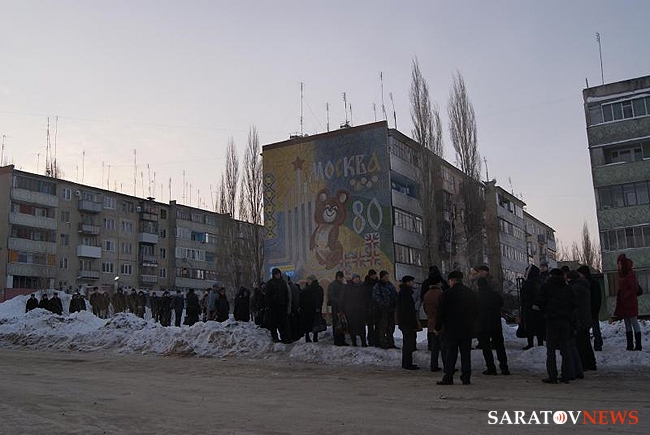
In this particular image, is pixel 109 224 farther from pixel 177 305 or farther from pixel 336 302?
pixel 336 302

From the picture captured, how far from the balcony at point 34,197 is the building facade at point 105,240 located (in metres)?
0.10

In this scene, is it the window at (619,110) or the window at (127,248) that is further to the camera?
the window at (127,248)

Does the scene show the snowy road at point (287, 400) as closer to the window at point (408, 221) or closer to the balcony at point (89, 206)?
the window at point (408, 221)

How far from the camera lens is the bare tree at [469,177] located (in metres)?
42.4

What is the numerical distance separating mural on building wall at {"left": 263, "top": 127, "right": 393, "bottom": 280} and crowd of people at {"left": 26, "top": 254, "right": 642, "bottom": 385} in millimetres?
24753

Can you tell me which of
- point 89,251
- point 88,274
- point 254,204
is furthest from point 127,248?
point 254,204

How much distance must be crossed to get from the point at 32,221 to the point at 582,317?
6164cm

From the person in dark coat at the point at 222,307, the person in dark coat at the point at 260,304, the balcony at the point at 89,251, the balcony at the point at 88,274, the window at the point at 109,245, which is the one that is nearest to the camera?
the person in dark coat at the point at 260,304

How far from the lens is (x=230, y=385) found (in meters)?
11.0

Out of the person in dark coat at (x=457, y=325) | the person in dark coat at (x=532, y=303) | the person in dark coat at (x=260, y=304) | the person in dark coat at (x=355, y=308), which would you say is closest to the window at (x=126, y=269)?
the person in dark coat at (x=260, y=304)

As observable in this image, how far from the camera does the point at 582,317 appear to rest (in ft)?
36.6

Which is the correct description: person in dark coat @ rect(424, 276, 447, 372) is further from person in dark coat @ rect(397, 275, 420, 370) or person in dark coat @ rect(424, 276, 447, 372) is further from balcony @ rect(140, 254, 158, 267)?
balcony @ rect(140, 254, 158, 267)

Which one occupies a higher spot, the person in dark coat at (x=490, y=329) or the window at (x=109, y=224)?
Answer: the window at (x=109, y=224)

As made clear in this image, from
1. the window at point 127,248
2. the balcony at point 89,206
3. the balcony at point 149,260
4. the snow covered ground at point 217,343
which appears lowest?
the snow covered ground at point 217,343
